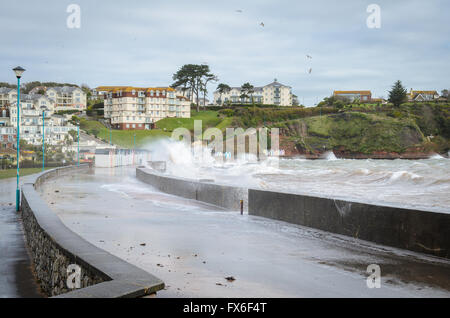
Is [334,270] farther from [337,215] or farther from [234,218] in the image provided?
[234,218]

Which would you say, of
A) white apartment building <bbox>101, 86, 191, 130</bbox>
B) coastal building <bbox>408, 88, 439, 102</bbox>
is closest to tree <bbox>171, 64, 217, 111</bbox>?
white apartment building <bbox>101, 86, 191, 130</bbox>

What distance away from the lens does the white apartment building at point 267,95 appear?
16912cm

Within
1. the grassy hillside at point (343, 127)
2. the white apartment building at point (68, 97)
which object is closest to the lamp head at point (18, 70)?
the grassy hillside at point (343, 127)

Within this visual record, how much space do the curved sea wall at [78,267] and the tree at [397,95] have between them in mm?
140894

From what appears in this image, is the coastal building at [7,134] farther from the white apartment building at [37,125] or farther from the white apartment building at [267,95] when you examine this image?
the white apartment building at [267,95]

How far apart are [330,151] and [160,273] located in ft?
374

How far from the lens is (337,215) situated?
8406 mm

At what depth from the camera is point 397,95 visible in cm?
13712

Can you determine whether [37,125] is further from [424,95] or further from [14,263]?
[424,95]

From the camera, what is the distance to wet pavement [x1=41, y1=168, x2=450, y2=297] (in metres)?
5.05

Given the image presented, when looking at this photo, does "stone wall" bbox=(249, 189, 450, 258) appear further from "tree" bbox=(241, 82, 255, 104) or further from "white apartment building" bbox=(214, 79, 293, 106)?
"white apartment building" bbox=(214, 79, 293, 106)

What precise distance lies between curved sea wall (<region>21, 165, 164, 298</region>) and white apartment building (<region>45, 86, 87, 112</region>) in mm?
148119

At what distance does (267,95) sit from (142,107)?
5612 cm

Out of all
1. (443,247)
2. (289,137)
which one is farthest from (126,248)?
(289,137)
